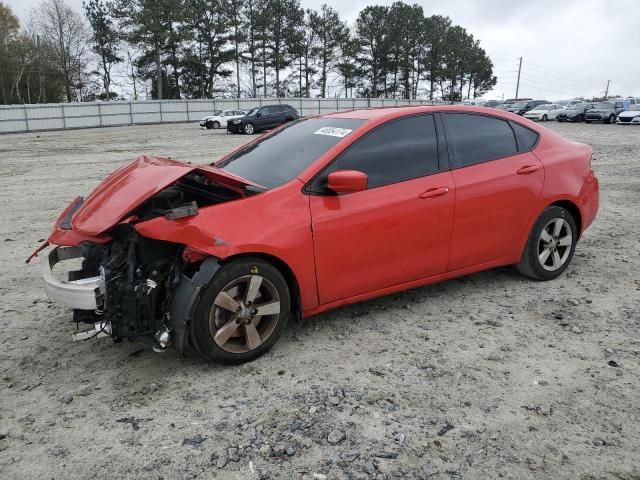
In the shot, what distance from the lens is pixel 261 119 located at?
29.2 metres

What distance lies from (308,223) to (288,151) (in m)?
0.82

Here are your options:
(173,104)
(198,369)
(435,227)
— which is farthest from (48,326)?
(173,104)

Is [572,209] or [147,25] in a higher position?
[147,25]

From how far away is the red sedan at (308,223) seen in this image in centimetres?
319

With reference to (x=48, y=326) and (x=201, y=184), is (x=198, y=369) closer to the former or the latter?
(x=201, y=184)

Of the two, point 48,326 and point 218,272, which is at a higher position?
point 218,272

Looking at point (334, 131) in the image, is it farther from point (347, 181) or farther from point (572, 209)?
point (572, 209)

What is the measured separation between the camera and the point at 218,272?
3.17 meters

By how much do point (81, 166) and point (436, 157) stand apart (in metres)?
12.6

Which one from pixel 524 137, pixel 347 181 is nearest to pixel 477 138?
pixel 524 137

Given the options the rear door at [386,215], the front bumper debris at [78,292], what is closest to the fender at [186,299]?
the front bumper debris at [78,292]

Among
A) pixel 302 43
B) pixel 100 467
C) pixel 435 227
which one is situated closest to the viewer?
pixel 100 467

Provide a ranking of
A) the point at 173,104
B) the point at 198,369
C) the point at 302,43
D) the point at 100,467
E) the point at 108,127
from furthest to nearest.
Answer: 1. the point at 302,43
2. the point at 173,104
3. the point at 108,127
4. the point at 198,369
5. the point at 100,467

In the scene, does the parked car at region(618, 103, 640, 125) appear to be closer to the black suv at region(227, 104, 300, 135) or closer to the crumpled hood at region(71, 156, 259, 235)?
the black suv at region(227, 104, 300, 135)
